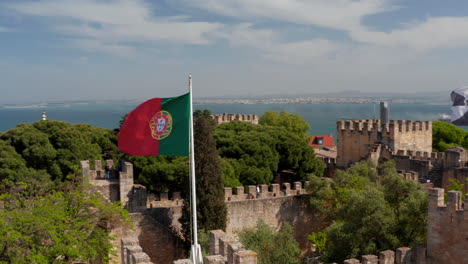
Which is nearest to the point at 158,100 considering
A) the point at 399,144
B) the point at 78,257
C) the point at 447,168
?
the point at 78,257

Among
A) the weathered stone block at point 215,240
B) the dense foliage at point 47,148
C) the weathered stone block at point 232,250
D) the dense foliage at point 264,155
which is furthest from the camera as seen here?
the dense foliage at point 47,148

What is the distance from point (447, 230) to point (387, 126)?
18.3 metres

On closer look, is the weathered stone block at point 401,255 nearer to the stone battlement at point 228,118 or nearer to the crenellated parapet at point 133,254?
the crenellated parapet at point 133,254

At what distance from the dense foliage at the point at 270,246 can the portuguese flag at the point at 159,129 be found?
7872 mm

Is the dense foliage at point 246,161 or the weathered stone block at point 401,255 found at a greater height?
the dense foliage at point 246,161

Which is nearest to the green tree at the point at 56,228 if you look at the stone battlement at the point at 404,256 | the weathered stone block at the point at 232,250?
the weathered stone block at the point at 232,250

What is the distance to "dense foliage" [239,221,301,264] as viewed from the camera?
1755 centimetres

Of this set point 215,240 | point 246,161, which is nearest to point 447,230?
point 215,240

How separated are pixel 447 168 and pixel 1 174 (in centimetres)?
2564

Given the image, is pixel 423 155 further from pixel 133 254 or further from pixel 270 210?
pixel 133 254

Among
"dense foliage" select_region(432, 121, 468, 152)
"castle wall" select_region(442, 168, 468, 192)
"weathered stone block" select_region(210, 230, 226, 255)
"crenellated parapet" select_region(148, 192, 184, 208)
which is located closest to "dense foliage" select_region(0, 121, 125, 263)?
"weathered stone block" select_region(210, 230, 226, 255)

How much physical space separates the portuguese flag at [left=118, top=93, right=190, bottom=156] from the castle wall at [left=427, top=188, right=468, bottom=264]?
735 centimetres

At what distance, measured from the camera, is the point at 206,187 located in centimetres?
1891

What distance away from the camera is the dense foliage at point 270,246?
57.6ft
